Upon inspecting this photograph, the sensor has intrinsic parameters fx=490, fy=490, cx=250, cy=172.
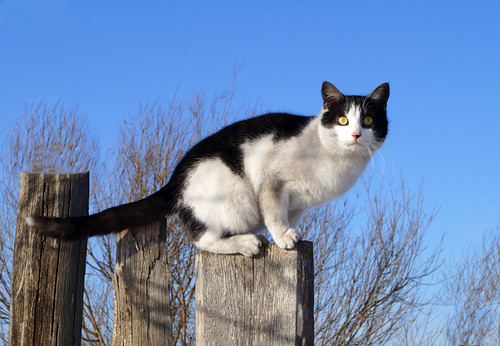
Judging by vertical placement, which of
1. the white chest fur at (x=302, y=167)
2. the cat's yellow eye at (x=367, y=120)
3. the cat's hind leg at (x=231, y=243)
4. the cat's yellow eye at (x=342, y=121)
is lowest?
the cat's hind leg at (x=231, y=243)

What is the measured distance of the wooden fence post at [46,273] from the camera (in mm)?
2631

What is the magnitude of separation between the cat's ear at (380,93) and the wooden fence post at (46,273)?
5.94 ft

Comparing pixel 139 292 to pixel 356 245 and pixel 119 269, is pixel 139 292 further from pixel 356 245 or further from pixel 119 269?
pixel 356 245

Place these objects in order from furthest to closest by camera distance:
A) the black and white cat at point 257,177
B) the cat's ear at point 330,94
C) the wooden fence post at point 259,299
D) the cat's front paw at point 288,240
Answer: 1. the cat's ear at point 330,94
2. the black and white cat at point 257,177
3. the cat's front paw at point 288,240
4. the wooden fence post at point 259,299

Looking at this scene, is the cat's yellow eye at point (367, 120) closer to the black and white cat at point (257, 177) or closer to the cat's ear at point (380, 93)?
the black and white cat at point (257, 177)

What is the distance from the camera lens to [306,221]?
22.9 feet

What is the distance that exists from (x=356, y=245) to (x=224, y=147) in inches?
173

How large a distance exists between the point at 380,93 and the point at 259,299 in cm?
151

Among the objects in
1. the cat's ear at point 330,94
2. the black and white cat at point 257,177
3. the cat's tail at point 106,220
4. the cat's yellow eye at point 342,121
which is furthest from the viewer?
the cat's ear at point 330,94

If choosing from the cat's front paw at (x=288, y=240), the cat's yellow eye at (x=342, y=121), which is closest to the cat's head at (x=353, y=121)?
the cat's yellow eye at (x=342, y=121)

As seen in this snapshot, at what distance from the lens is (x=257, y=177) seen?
278 centimetres

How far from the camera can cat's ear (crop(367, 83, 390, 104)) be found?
3027mm

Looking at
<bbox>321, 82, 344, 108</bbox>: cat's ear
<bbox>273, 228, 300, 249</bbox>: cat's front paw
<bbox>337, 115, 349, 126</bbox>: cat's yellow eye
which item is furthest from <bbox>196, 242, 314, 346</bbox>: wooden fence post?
<bbox>321, 82, 344, 108</bbox>: cat's ear

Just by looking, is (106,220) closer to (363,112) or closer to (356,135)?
(356,135)
